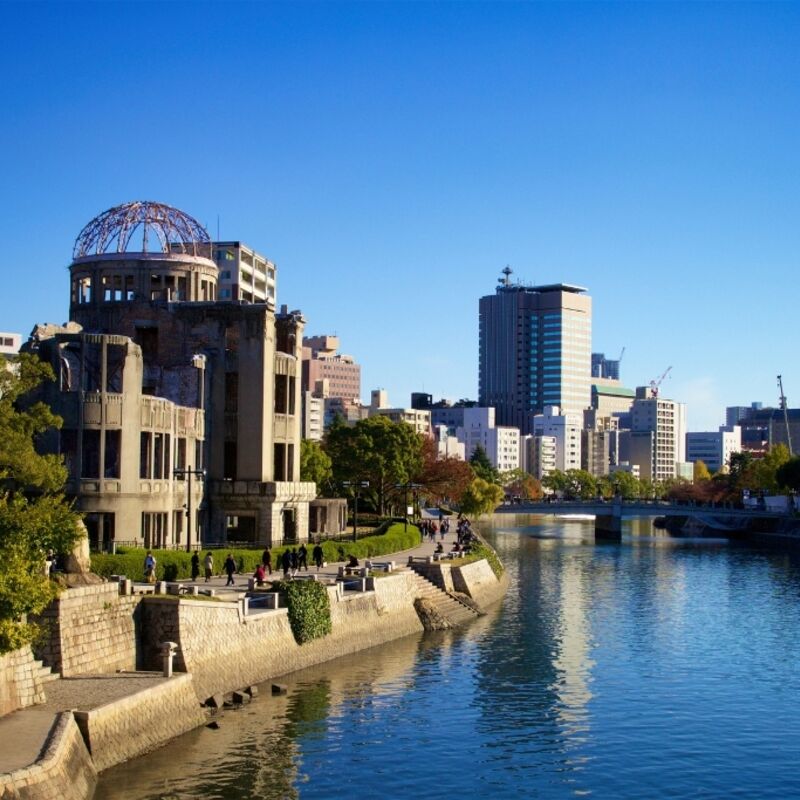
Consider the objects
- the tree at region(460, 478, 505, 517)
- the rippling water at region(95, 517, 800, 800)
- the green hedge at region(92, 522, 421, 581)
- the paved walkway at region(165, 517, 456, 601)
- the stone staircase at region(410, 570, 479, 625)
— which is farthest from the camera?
the tree at region(460, 478, 505, 517)

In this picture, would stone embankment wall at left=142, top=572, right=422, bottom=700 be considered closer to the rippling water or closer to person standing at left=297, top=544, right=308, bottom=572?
the rippling water

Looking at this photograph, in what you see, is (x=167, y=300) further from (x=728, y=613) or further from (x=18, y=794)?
(x=18, y=794)

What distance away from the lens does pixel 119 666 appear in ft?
148

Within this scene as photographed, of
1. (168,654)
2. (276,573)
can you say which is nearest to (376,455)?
(276,573)

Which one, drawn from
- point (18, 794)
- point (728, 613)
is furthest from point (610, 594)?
point (18, 794)

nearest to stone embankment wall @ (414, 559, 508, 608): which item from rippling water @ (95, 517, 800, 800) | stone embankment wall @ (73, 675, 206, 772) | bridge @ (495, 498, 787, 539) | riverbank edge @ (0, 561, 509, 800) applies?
rippling water @ (95, 517, 800, 800)

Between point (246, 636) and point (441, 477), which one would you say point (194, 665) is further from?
point (441, 477)

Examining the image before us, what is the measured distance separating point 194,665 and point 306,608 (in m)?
9.72

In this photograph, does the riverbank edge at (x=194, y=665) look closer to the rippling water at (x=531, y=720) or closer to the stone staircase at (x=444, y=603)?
the rippling water at (x=531, y=720)

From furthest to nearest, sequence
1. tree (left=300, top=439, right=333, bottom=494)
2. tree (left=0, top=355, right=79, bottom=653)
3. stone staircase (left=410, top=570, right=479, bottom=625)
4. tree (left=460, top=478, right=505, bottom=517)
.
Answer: tree (left=460, top=478, right=505, bottom=517)
tree (left=300, top=439, right=333, bottom=494)
stone staircase (left=410, top=570, right=479, bottom=625)
tree (left=0, top=355, right=79, bottom=653)

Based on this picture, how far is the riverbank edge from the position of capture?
114 ft

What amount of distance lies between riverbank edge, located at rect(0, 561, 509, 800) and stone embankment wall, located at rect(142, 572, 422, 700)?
35 mm

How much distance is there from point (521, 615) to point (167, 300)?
98.7 feet

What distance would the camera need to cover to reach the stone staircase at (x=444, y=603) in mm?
70438
